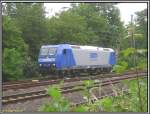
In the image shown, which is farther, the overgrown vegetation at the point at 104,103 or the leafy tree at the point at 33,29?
the leafy tree at the point at 33,29

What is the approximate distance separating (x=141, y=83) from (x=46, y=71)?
12.6 m

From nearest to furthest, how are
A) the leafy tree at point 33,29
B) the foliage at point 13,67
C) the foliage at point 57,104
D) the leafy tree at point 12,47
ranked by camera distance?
the foliage at point 57,104
the leafy tree at point 12,47
the leafy tree at point 33,29
the foliage at point 13,67

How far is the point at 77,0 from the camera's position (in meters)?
2.84

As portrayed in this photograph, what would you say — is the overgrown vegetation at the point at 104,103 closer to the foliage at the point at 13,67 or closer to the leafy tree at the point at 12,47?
the leafy tree at the point at 12,47

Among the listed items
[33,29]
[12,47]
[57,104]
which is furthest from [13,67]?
[57,104]

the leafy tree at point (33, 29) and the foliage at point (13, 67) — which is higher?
the leafy tree at point (33, 29)

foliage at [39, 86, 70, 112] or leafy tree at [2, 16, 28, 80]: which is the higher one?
leafy tree at [2, 16, 28, 80]

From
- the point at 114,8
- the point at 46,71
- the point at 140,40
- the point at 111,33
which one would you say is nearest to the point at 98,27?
the point at 111,33

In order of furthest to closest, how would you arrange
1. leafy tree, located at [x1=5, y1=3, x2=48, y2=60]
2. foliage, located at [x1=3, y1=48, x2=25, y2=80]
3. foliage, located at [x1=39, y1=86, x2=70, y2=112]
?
foliage, located at [x1=3, y1=48, x2=25, y2=80] → leafy tree, located at [x1=5, y1=3, x2=48, y2=60] → foliage, located at [x1=39, y1=86, x2=70, y2=112]

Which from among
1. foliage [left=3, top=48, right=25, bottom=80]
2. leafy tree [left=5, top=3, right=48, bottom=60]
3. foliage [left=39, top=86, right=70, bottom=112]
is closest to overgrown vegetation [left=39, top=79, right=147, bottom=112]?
foliage [left=39, top=86, right=70, bottom=112]

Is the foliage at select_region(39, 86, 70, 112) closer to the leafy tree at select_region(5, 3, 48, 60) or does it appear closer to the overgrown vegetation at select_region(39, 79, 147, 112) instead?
the overgrown vegetation at select_region(39, 79, 147, 112)

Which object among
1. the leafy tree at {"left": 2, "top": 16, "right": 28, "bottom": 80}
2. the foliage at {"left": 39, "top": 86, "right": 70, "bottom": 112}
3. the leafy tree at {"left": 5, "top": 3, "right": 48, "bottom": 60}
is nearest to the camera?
the foliage at {"left": 39, "top": 86, "right": 70, "bottom": 112}

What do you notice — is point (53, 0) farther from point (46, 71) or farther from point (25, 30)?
point (46, 71)

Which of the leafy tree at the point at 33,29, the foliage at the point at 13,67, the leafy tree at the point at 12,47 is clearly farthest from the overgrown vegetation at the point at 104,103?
the foliage at the point at 13,67
